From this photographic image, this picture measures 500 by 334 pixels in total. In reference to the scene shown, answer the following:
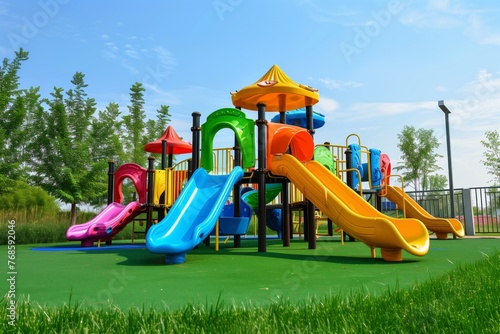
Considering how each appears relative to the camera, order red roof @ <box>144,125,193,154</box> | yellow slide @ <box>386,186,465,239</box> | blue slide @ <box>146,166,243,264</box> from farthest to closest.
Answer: red roof @ <box>144,125,193,154</box>, yellow slide @ <box>386,186,465,239</box>, blue slide @ <box>146,166,243,264</box>

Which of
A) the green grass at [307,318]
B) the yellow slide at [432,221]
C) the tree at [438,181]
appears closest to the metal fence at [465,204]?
the yellow slide at [432,221]

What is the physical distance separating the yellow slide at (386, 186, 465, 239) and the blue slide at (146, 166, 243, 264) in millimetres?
7122

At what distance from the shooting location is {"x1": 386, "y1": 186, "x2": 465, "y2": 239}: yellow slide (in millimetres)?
13953

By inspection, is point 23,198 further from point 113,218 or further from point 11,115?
point 113,218

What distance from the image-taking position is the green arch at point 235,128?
982 centimetres

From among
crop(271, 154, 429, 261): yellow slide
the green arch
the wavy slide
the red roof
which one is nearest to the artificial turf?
crop(271, 154, 429, 261): yellow slide

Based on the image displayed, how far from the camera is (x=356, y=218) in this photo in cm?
726

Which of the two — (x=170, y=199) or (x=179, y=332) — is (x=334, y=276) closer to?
(x=179, y=332)

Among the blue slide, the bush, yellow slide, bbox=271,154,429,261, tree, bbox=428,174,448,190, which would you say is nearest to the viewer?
yellow slide, bbox=271,154,429,261

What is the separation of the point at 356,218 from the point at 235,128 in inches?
154

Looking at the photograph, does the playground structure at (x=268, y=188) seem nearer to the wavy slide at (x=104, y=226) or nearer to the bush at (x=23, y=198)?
the wavy slide at (x=104, y=226)

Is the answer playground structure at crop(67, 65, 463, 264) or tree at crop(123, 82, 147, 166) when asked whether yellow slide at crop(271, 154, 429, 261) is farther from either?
tree at crop(123, 82, 147, 166)

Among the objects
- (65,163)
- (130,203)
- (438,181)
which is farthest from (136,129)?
(438,181)

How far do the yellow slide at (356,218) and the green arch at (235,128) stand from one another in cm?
67
